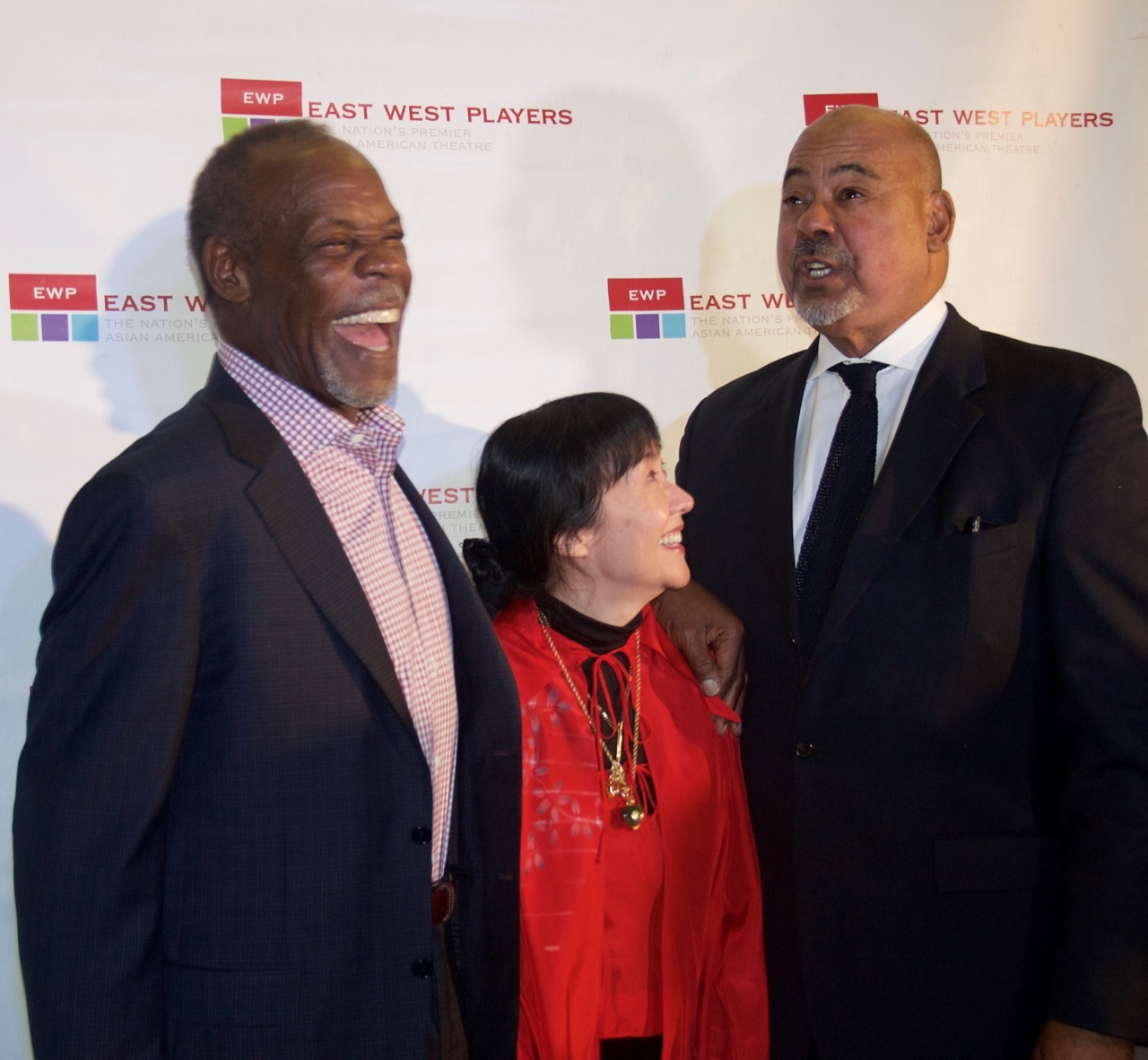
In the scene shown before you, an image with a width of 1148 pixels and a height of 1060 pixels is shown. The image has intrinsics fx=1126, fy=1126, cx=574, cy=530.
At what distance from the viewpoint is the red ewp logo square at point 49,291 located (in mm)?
2617

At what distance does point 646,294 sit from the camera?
2.95m

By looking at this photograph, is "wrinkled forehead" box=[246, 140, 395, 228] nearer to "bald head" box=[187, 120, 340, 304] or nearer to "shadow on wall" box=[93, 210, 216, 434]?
"bald head" box=[187, 120, 340, 304]

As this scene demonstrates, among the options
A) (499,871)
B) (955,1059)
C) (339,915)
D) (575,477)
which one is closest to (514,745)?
(499,871)

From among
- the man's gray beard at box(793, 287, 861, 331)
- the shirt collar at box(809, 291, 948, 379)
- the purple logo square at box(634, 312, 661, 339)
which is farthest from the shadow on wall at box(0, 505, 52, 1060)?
the shirt collar at box(809, 291, 948, 379)

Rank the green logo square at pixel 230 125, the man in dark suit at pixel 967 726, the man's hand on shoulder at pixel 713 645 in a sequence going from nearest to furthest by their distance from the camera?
the man in dark suit at pixel 967 726 < the man's hand on shoulder at pixel 713 645 < the green logo square at pixel 230 125

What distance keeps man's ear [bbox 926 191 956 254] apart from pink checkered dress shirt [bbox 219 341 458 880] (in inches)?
46.7

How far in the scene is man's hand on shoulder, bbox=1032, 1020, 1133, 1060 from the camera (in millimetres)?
1714

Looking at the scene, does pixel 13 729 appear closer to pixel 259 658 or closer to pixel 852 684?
pixel 259 658

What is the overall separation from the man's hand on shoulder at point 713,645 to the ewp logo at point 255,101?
1.57m

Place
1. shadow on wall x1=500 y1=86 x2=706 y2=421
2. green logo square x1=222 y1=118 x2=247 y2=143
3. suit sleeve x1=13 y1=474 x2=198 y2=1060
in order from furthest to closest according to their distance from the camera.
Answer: shadow on wall x1=500 y1=86 x2=706 y2=421 < green logo square x1=222 y1=118 x2=247 y2=143 < suit sleeve x1=13 y1=474 x2=198 y2=1060

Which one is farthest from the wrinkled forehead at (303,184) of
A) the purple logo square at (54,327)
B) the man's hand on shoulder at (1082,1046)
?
the man's hand on shoulder at (1082,1046)

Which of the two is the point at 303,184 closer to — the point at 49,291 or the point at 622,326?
the point at 49,291

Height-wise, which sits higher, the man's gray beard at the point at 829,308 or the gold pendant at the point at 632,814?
the man's gray beard at the point at 829,308

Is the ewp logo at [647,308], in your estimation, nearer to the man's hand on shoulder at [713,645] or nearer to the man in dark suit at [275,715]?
the man's hand on shoulder at [713,645]
